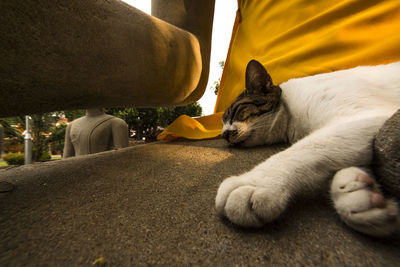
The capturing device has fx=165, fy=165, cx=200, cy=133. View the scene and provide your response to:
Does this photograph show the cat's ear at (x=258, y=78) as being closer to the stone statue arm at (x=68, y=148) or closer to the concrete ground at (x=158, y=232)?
the concrete ground at (x=158, y=232)

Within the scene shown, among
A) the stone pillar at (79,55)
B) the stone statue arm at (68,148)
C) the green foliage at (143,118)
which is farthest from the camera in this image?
the green foliage at (143,118)

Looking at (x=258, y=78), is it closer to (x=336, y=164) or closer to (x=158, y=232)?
(x=336, y=164)

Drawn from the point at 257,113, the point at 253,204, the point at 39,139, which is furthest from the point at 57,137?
the point at 253,204

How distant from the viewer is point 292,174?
12.7 inches

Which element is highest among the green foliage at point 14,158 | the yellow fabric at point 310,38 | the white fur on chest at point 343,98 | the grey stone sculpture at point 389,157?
the yellow fabric at point 310,38

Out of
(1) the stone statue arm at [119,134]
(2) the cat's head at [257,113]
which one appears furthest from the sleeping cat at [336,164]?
(1) the stone statue arm at [119,134]

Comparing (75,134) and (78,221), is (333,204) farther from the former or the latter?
(75,134)

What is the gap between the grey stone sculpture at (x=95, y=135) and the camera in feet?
4.93

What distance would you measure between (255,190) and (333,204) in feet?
0.48

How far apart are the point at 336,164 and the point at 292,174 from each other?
0.09m

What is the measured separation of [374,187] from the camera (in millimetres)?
268

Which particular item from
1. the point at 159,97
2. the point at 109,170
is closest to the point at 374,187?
the point at 109,170

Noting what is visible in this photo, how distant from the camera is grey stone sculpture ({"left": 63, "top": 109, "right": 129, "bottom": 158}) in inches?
59.2

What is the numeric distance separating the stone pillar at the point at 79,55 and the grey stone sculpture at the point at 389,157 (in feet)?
2.37
